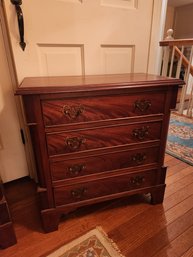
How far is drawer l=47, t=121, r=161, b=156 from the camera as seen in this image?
0.92 metres

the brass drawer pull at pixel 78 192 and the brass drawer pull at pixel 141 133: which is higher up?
the brass drawer pull at pixel 141 133

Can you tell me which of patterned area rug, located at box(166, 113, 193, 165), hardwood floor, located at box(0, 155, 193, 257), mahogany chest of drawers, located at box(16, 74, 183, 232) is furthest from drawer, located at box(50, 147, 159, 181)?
patterned area rug, located at box(166, 113, 193, 165)

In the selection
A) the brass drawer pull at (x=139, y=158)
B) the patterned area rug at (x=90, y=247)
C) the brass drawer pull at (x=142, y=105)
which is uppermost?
the brass drawer pull at (x=142, y=105)

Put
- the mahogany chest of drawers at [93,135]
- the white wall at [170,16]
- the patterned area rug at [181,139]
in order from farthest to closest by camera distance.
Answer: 1. the white wall at [170,16]
2. the patterned area rug at [181,139]
3. the mahogany chest of drawers at [93,135]

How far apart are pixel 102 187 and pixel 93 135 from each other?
0.36m

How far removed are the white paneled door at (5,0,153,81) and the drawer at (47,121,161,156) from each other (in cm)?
50

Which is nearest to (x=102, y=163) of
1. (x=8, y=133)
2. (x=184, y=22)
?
(x=8, y=133)

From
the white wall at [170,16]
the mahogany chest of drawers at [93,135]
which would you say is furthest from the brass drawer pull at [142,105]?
the white wall at [170,16]

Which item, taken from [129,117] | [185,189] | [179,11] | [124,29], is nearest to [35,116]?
[129,117]

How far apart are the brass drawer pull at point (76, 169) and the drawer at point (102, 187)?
0.08 m

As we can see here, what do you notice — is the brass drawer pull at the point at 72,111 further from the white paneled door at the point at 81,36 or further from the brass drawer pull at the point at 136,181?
the brass drawer pull at the point at 136,181

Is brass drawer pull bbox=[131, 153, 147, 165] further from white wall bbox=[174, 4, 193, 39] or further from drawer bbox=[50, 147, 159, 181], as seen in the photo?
white wall bbox=[174, 4, 193, 39]

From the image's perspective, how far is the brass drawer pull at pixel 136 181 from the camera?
1.17 m

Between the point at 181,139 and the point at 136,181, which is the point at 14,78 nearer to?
the point at 136,181
